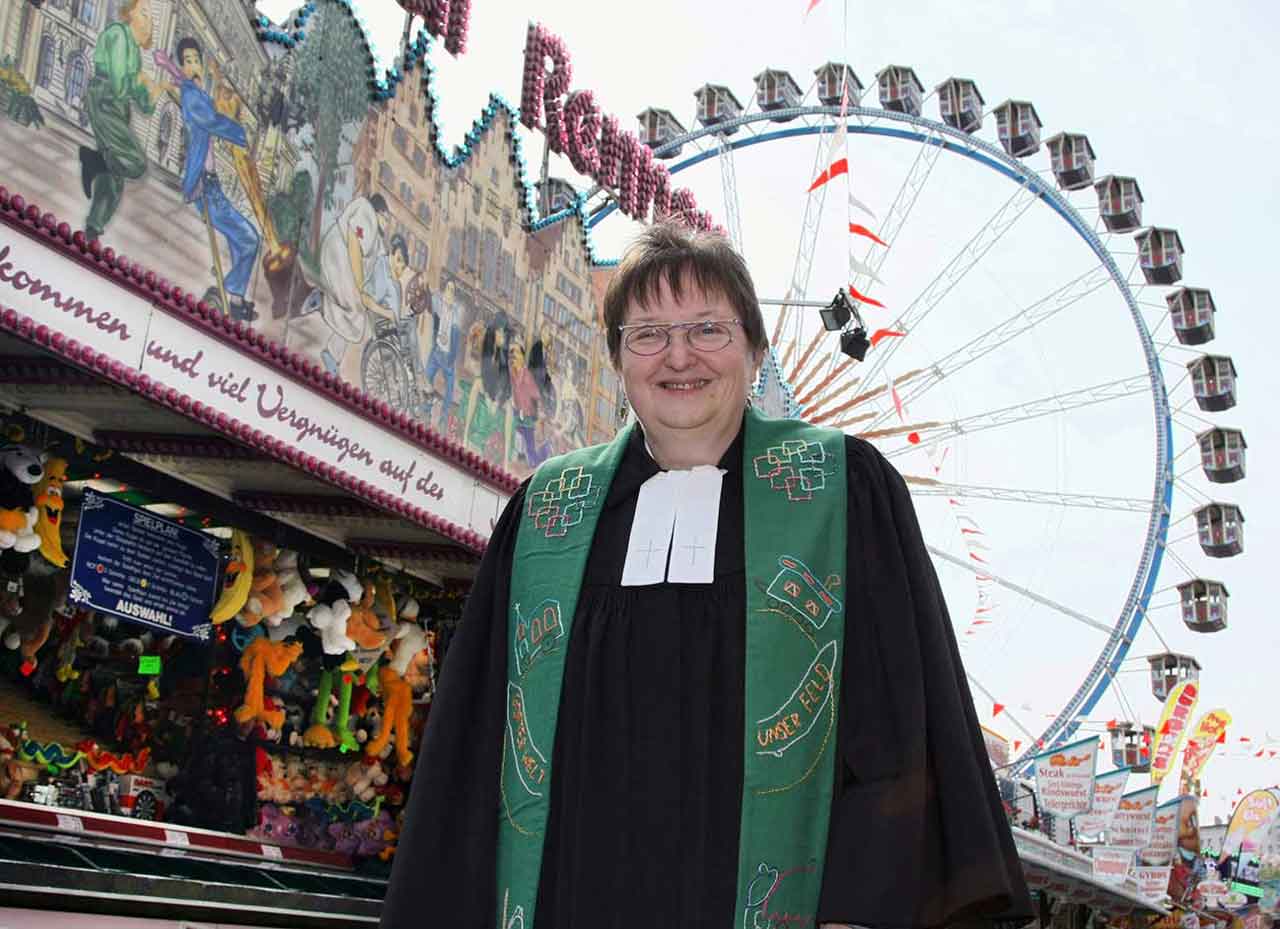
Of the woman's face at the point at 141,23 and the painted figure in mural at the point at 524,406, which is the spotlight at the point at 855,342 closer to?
the painted figure in mural at the point at 524,406

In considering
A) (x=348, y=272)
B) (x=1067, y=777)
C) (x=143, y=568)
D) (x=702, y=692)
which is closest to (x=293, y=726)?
(x=143, y=568)

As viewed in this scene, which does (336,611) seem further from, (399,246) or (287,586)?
(399,246)

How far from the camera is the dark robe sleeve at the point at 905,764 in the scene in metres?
2.43

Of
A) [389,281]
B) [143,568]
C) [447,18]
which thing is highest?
[447,18]

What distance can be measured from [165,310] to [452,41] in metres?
5.22

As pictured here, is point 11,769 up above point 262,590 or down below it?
below

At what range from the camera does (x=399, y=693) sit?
10.5 meters

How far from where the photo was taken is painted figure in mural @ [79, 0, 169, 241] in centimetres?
788

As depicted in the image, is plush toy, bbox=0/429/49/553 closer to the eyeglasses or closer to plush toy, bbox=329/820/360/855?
plush toy, bbox=329/820/360/855

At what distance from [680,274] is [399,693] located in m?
7.97

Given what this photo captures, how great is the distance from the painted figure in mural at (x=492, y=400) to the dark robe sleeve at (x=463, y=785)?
28.9ft

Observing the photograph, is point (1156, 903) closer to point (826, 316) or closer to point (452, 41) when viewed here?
point (826, 316)

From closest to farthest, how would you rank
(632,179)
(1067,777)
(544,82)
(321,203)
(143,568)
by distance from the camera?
(143,568)
(321,203)
(544,82)
(632,179)
(1067,777)

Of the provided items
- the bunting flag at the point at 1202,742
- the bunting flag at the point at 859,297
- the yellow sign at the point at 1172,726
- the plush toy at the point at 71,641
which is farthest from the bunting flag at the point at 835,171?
the bunting flag at the point at 1202,742
